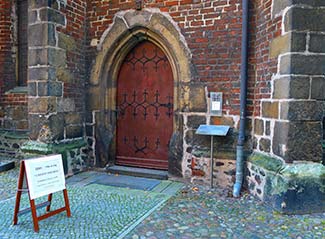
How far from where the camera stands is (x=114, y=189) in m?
4.52

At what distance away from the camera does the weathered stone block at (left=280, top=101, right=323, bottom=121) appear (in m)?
3.54

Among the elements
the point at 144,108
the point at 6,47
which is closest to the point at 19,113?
the point at 6,47

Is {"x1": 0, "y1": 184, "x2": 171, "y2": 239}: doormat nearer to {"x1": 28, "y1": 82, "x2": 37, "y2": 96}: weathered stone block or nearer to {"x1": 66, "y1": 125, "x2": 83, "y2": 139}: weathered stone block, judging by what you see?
{"x1": 66, "y1": 125, "x2": 83, "y2": 139}: weathered stone block

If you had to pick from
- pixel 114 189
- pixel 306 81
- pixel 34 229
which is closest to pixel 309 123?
pixel 306 81

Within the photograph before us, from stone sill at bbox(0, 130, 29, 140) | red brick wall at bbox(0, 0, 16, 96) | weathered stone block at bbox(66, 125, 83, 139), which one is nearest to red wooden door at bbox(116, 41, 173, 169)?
weathered stone block at bbox(66, 125, 83, 139)

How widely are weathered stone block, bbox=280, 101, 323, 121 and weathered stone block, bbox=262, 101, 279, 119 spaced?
0.19m

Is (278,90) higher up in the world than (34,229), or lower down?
higher up

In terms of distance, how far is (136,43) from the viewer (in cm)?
541

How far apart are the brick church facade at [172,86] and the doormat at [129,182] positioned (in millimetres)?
410

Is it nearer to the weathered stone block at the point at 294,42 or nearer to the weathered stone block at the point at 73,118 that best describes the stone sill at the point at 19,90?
the weathered stone block at the point at 73,118

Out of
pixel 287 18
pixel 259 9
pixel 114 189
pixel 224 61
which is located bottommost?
pixel 114 189

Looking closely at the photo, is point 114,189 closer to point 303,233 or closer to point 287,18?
point 303,233

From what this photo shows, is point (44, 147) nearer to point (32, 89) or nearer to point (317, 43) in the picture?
point (32, 89)

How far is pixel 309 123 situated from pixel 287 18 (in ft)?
4.30
